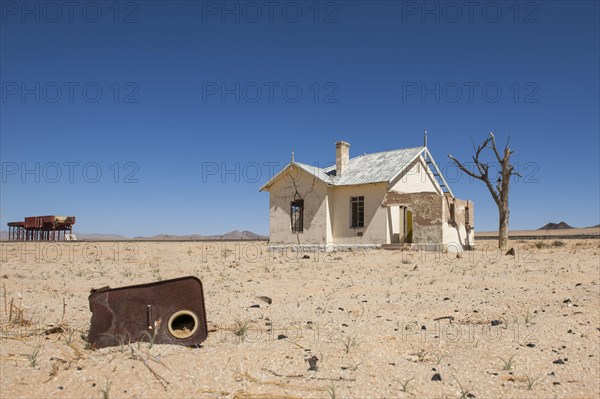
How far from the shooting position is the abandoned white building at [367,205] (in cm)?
Answer: 1753

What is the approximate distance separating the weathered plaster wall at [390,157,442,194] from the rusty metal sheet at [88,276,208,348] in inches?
619

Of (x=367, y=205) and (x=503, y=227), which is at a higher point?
(x=367, y=205)

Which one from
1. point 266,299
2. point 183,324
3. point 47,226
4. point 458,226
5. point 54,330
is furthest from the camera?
point 47,226

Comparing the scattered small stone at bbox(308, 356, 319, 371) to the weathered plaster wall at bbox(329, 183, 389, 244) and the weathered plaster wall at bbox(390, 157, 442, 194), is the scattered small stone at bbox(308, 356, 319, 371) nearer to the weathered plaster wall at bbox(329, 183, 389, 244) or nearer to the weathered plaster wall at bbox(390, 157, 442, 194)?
the weathered plaster wall at bbox(329, 183, 389, 244)

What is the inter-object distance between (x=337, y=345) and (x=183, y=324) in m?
1.40

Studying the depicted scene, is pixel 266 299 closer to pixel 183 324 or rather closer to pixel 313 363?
pixel 183 324

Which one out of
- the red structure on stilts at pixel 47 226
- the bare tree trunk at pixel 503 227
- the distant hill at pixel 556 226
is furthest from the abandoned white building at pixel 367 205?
the distant hill at pixel 556 226

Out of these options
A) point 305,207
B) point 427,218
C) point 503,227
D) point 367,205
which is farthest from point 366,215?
point 503,227

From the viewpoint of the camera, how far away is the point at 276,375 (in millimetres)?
3428

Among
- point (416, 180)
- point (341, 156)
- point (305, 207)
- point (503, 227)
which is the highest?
point (341, 156)

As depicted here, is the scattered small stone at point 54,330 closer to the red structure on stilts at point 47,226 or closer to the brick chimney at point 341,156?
the brick chimney at point 341,156

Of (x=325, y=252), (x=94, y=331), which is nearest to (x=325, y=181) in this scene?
(x=325, y=252)

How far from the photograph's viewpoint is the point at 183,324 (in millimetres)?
4152

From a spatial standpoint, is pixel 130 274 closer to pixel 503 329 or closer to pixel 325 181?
pixel 503 329
